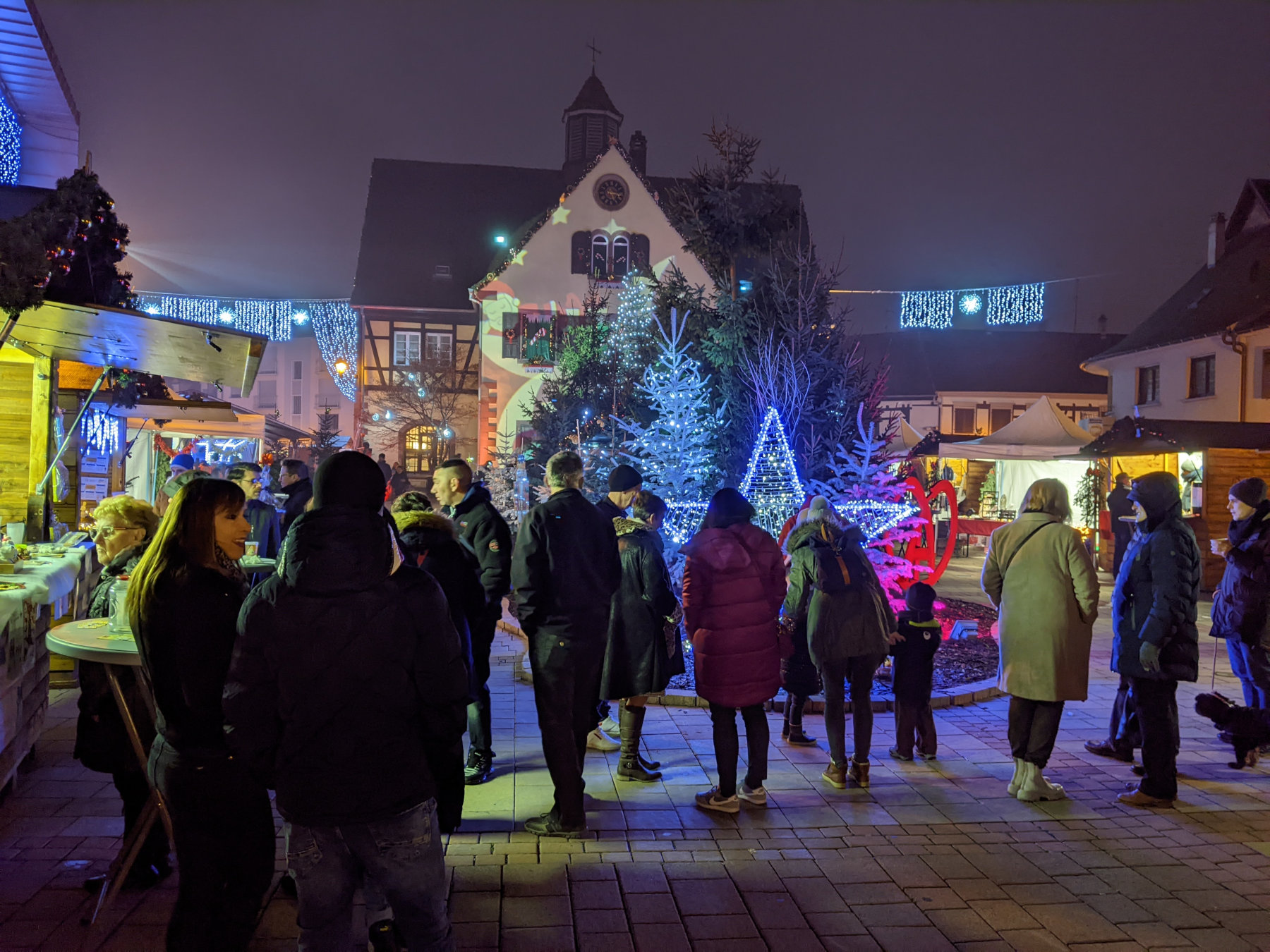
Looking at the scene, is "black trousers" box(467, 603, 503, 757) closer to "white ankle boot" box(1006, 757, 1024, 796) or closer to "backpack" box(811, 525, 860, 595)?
"backpack" box(811, 525, 860, 595)

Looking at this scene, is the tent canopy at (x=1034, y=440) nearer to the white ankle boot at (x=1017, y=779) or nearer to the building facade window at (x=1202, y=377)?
the building facade window at (x=1202, y=377)

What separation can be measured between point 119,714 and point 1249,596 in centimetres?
674

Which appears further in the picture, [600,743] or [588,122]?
[588,122]

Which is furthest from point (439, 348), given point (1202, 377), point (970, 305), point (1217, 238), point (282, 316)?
point (1217, 238)

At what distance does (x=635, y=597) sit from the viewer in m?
5.47

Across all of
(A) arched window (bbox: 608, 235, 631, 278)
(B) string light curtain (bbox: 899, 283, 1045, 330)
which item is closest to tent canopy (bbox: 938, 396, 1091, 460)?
(B) string light curtain (bbox: 899, 283, 1045, 330)

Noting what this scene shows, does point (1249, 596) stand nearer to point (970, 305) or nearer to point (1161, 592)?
point (1161, 592)

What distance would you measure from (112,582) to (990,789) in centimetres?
487

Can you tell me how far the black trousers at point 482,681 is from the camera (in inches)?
207

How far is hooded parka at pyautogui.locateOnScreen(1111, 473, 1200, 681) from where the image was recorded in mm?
5363

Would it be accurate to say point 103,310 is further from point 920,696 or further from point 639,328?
point 639,328

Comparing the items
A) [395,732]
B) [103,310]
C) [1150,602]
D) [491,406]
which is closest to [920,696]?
[1150,602]

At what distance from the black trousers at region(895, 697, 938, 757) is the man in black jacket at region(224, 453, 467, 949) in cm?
416

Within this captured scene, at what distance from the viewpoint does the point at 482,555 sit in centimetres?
571
